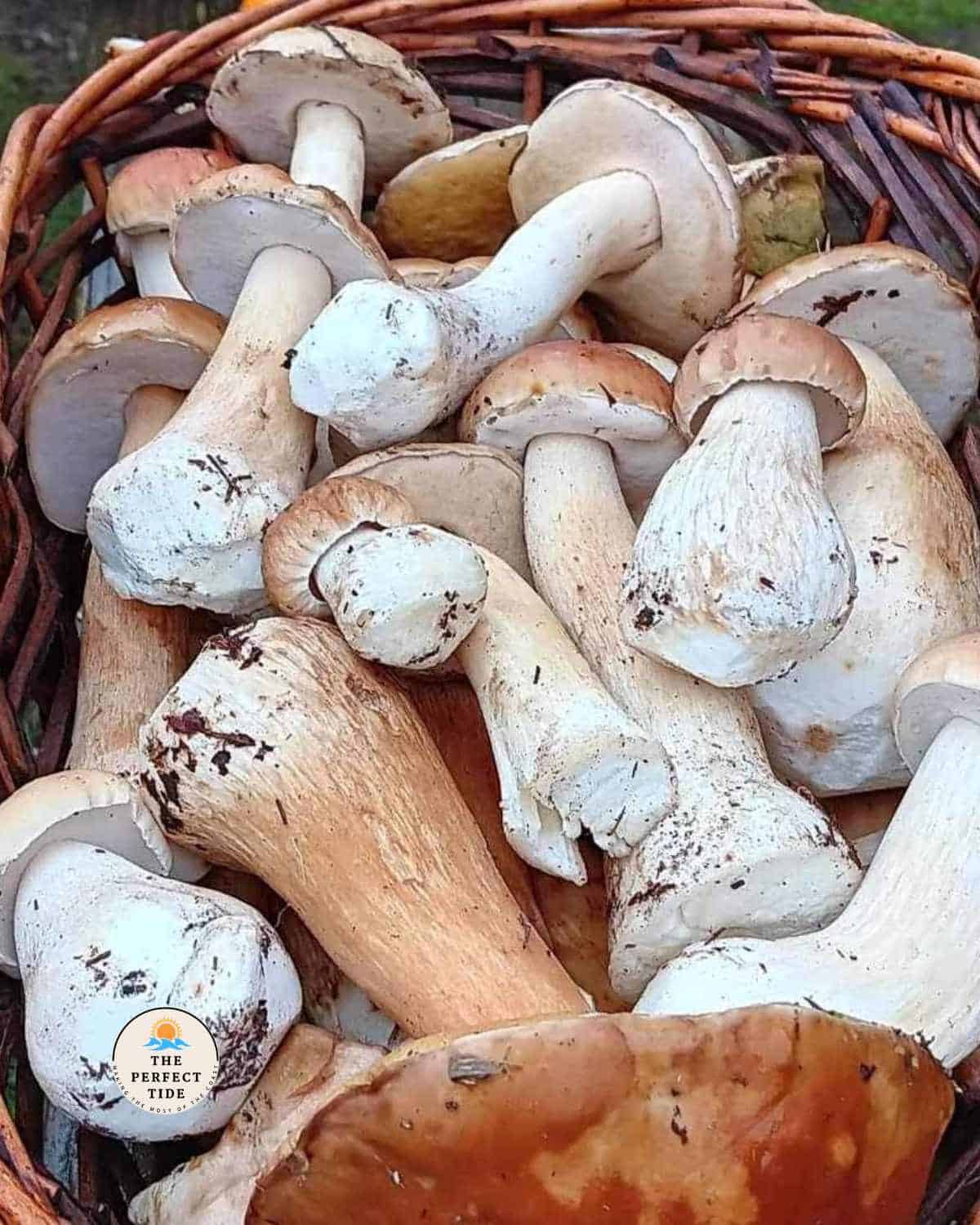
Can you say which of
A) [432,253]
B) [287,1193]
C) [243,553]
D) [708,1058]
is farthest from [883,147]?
[287,1193]

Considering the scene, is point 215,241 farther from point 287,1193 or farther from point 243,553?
point 287,1193

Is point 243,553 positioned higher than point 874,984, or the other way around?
point 243,553

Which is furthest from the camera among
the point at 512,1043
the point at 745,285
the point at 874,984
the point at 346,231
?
the point at 745,285

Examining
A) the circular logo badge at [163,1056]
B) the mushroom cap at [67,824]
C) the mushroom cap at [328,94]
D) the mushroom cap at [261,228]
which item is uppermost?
the mushroom cap at [328,94]

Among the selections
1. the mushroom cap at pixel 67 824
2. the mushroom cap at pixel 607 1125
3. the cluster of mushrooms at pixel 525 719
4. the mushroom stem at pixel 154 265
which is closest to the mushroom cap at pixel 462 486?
the cluster of mushrooms at pixel 525 719

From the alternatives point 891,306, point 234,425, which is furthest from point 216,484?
point 891,306

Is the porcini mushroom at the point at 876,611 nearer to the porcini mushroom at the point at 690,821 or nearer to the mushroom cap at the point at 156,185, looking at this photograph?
the porcini mushroom at the point at 690,821

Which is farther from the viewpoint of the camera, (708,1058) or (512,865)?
(512,865)
